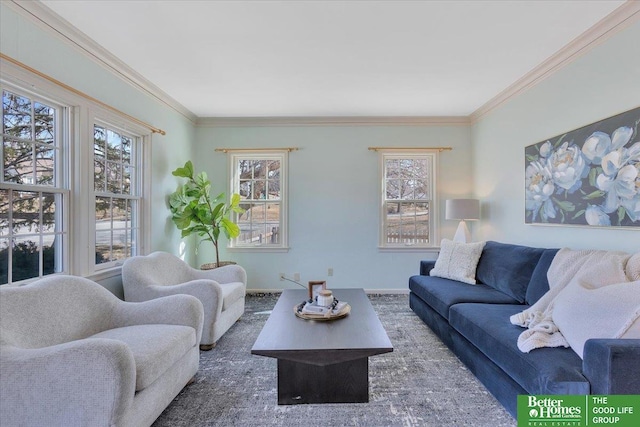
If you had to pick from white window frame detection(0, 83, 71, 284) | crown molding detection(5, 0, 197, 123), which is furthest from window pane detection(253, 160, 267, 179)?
white window frame detection(0, 83, 71, 284)

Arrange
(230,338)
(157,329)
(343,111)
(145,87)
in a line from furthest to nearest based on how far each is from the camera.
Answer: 1. (343,111)
2. (145,87)
3. (230,338)
4. (157,329)

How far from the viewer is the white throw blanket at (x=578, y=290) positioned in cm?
155

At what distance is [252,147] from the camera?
177 inches

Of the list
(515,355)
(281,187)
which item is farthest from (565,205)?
(281,187)

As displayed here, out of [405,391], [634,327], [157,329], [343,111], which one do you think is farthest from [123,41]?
[634,327]

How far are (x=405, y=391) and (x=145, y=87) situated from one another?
373 centimetres

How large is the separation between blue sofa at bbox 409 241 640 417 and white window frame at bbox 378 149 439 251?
2.88 ft

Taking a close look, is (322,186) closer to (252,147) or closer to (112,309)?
(252,147)

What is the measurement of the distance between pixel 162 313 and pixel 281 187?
2685 millimetres

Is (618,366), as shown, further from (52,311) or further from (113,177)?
(113,177)

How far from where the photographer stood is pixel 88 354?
1380mm

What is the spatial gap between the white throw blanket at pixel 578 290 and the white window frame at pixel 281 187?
3097 mm

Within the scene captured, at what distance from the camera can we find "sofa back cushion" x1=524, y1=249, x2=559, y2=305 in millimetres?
2354

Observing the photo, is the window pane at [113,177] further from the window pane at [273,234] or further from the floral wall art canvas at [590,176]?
the floral wall art canvas at [590,176]
